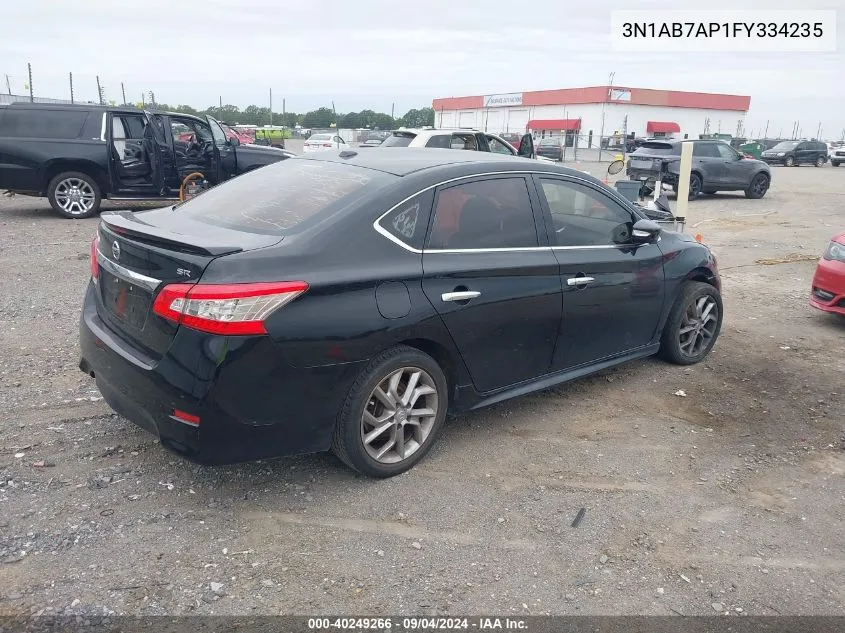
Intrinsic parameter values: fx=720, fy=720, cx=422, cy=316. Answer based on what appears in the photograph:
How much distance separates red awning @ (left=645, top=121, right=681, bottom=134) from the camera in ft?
202

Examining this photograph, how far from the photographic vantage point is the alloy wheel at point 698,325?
17.9 ft

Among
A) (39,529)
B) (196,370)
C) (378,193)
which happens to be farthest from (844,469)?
(39,529)

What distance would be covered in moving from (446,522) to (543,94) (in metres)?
69.6

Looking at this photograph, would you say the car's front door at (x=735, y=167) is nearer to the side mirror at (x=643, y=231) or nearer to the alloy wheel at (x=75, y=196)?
the alloy wheel at (x=75, y=196)

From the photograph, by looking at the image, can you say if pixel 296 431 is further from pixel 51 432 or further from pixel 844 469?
pixel 844 469

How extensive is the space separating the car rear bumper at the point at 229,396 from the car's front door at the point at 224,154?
10.0 m

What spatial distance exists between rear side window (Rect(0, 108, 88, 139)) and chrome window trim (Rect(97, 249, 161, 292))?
Result: 905cm

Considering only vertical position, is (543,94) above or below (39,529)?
above

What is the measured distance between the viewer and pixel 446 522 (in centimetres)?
338

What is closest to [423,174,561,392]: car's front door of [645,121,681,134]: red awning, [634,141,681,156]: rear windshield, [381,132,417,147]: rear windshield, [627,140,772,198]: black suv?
[381,132,417,147]: rear windshield

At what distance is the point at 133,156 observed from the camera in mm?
11867

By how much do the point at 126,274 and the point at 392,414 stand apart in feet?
4.77

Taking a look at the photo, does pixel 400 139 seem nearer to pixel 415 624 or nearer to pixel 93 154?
pixel 93 154

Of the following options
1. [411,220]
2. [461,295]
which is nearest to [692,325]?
[461,295]
